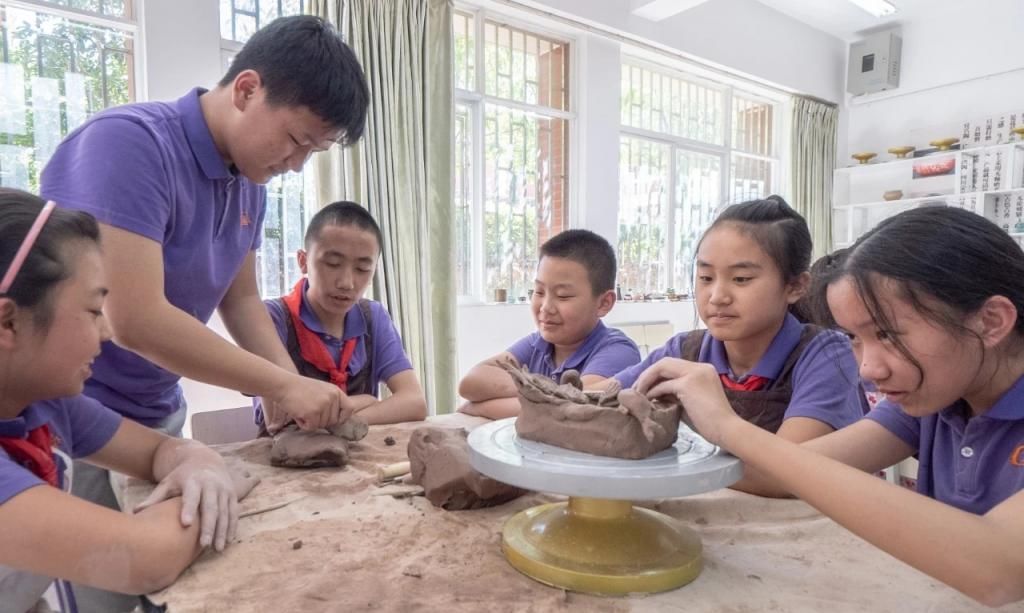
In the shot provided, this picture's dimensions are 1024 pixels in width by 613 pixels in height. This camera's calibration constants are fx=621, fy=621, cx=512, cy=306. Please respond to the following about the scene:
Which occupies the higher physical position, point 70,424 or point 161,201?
point 161,201

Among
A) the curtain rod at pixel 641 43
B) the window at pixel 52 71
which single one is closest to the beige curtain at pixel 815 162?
the curtain rod at pixel 641 43

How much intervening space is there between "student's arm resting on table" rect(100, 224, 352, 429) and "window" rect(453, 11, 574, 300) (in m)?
3.46

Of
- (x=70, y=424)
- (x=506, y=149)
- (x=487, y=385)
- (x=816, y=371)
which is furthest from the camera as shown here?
(x=506, y=149)

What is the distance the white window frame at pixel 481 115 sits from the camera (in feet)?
16.1

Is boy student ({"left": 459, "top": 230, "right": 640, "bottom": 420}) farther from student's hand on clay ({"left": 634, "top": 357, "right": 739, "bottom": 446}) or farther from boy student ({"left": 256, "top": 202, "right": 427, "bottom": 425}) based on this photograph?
student's hand on clay ({"left": 634, "top": 357, "right": 739, "bottom": 446})

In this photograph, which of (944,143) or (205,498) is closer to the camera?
(205,498)

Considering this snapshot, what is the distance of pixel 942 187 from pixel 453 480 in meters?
7.25

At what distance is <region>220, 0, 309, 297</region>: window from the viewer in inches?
153

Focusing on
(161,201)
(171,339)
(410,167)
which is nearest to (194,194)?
(161,201)

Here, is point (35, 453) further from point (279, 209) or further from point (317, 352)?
point (279, 209)

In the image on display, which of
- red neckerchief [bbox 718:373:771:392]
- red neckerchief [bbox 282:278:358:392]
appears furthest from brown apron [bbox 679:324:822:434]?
red neckerchief [bbox 282:278:358:392]

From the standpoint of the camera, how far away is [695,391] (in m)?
1.05

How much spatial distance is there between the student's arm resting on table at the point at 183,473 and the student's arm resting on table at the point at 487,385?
2.85 ft

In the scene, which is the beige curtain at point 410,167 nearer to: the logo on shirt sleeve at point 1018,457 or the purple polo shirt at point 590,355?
the purple polo shirt at point 590,355
